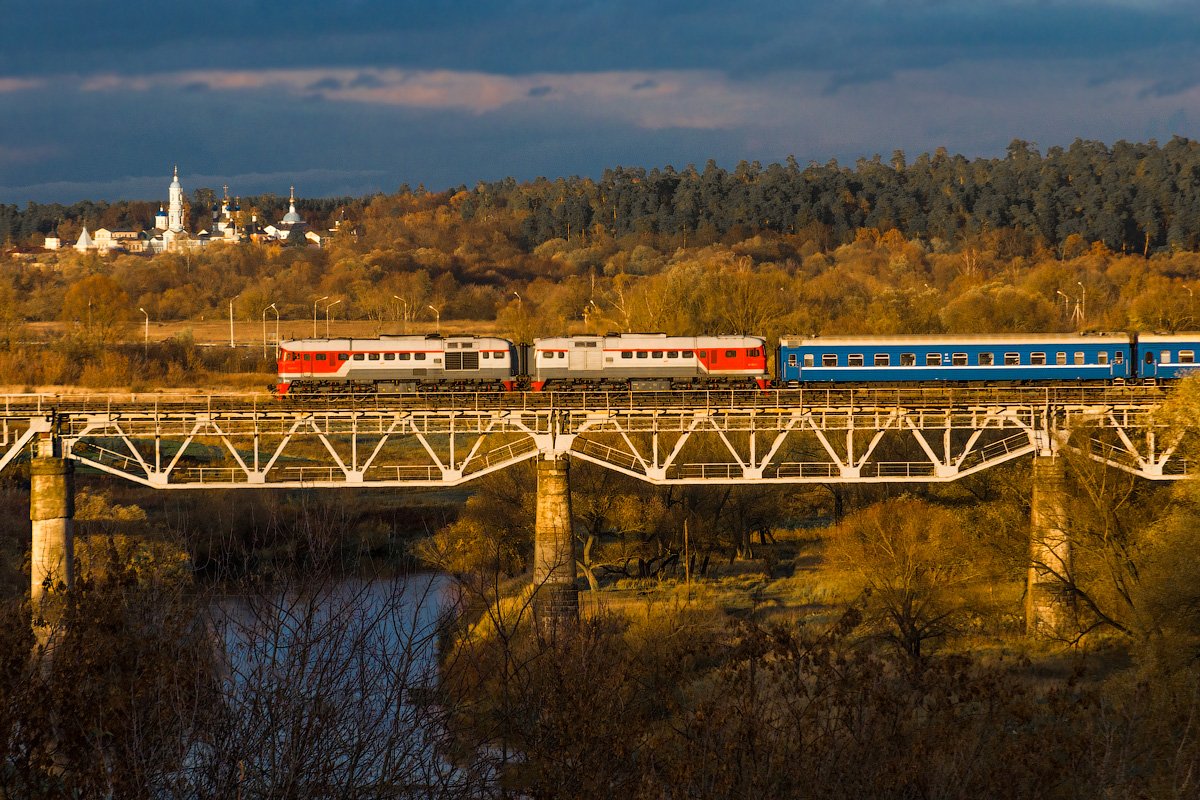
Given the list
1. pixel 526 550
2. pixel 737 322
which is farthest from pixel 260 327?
pixel 526 550

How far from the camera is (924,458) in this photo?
216 ft

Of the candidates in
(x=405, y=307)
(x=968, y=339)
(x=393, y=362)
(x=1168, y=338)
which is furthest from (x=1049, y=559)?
(x=405, y=307)

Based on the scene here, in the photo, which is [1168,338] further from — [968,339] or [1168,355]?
[968,339]

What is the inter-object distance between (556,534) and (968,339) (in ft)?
76.8

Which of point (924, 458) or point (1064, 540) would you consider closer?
point (1064, 540)

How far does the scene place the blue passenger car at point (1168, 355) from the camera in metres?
62.2

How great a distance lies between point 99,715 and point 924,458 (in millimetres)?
53327

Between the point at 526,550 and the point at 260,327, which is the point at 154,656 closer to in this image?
the point at 526,550

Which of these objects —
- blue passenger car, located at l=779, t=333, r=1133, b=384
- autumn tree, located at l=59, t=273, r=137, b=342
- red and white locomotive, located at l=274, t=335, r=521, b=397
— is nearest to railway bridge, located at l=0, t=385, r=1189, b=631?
blue passenger car, located at l=779, t=333, r=1133, b=384

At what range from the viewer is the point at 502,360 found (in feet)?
216

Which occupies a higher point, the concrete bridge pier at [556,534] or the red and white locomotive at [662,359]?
the red and white locomotive at [662,359]

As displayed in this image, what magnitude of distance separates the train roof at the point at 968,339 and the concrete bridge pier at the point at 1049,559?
12.1 m

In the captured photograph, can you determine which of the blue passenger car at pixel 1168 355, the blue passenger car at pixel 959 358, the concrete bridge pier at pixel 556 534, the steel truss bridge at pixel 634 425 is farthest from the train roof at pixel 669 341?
the blue passenger car at pixel 1168 355

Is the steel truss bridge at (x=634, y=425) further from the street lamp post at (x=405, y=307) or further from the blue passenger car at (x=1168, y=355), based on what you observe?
the street lamp post at (x=405, y=307)
